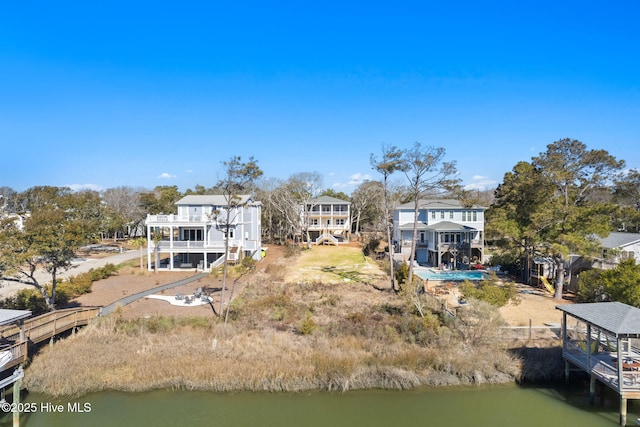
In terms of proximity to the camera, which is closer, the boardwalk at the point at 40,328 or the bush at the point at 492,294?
the boardwalk at the point at 40,328

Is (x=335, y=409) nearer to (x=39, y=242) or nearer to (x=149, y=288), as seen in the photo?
(x=39, y=242)

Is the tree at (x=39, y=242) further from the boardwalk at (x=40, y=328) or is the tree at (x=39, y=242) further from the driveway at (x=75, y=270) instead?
the boardwalk at (x=40, y=328)

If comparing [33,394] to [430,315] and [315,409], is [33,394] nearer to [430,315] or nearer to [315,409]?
[315,409]

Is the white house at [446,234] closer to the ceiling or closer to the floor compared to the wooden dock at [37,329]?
closer to the ceiling

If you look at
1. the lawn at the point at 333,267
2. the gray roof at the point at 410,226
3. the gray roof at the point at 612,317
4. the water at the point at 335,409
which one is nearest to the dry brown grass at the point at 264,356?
the water at the point at 335,409

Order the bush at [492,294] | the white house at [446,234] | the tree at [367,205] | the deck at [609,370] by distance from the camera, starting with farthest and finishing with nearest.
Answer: the tree at [367,205] < the white house at [446,234] < the bush at [492,294] < the deck at [609,370]

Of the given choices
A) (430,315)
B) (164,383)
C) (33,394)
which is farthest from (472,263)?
(33,394)

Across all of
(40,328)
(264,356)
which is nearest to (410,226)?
(264,356)
